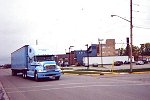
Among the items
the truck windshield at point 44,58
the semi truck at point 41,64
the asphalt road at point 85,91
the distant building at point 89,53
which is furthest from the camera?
the distant building at point 89,53

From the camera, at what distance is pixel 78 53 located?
146625mm

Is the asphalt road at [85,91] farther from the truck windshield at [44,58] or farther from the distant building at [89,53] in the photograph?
the distant building at [89,53]

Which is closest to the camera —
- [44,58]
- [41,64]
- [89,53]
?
[41,64]

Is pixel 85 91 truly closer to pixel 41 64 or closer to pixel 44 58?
pixel 41 64

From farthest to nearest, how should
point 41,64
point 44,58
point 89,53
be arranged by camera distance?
point 89,53 < point 44,58 < point 41,64

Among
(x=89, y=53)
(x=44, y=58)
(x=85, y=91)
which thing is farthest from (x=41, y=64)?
(x=89, y=53)

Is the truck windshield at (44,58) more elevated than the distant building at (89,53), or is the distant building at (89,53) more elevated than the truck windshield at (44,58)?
the distant building at (89,53)

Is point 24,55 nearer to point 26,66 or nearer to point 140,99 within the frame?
point 26,66

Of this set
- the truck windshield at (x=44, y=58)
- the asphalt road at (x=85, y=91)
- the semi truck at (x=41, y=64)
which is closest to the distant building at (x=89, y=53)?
the semi truck at (x=41, y=64)

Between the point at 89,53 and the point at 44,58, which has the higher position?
the point at 89,53

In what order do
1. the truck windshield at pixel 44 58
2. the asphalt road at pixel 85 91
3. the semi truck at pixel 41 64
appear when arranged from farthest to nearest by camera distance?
the truck windshield at pixel 44 58, the semi truck at pixel 41 64, the asphalt road at pixel 85 91

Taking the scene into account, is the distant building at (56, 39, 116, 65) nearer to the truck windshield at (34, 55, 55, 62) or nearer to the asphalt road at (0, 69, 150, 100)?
the truck windshield at (34, 55, 55, 62)

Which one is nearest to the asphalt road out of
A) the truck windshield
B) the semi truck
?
the semi truck

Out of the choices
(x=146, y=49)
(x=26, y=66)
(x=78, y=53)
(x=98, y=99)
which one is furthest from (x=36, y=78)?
(x=146, y=49)
